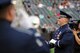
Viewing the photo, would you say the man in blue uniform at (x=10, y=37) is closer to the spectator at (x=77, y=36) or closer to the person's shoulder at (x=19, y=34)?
the person's shoulder at (x=19, y=34)

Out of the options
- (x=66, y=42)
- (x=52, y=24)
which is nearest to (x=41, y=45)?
(x=66, y=42)

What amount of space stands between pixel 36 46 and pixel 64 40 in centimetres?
332

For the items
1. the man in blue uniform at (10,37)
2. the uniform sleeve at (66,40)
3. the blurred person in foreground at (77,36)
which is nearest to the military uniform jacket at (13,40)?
the man in blue uniform at (10,37)

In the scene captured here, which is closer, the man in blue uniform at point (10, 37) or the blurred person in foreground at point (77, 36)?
the man in blue uniform at point (10, 37)

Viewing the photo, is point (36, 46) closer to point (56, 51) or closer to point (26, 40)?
point (26, 40)

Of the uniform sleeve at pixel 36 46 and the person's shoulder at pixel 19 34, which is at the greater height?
the person's shoulder at pixel 19 34

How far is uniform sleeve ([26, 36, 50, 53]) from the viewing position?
198 centimetres

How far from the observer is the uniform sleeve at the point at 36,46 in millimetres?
1978

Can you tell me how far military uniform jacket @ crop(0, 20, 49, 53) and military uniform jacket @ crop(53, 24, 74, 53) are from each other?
336 cm

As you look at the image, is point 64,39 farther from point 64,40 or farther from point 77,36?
point 77,36

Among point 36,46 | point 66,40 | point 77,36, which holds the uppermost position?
point 36,46

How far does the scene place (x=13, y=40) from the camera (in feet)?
6.43

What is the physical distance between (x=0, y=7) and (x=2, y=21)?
87 mm

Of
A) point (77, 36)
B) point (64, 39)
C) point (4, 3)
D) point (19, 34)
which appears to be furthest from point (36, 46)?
point (77, 36)
